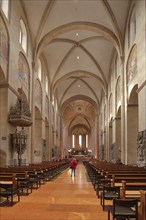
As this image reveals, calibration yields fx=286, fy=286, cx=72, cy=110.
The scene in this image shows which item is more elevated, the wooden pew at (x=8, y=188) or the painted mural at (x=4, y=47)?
the painted mural at (x=4, y=47)

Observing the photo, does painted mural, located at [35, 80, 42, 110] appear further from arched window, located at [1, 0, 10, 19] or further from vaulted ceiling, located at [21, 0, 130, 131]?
arched window, located at [1, 0, 10, 19]

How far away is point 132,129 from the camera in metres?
22.2

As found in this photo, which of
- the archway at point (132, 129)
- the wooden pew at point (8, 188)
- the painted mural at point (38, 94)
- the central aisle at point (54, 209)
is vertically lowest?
the central aisle at point (54, 209)

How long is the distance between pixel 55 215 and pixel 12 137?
481 inches

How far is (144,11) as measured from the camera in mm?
16703

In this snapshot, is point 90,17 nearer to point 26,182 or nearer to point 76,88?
point 26,182

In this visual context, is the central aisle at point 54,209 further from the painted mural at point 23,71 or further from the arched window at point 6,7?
the painted mural at point 23,71

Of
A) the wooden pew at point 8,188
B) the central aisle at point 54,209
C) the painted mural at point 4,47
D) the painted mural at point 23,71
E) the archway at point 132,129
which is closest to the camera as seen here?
the central aisle at point 54,209

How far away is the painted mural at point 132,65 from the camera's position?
2005 centimetres

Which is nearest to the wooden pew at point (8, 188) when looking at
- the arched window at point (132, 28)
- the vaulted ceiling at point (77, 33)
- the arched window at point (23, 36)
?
the arched window at point (132, 28)

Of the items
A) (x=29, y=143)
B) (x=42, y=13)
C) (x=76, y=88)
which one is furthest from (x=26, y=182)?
(x=76, y=88)

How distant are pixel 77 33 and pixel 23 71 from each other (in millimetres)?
8115

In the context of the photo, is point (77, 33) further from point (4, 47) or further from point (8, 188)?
point (8, 188)

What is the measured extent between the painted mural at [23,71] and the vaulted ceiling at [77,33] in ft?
8.84
